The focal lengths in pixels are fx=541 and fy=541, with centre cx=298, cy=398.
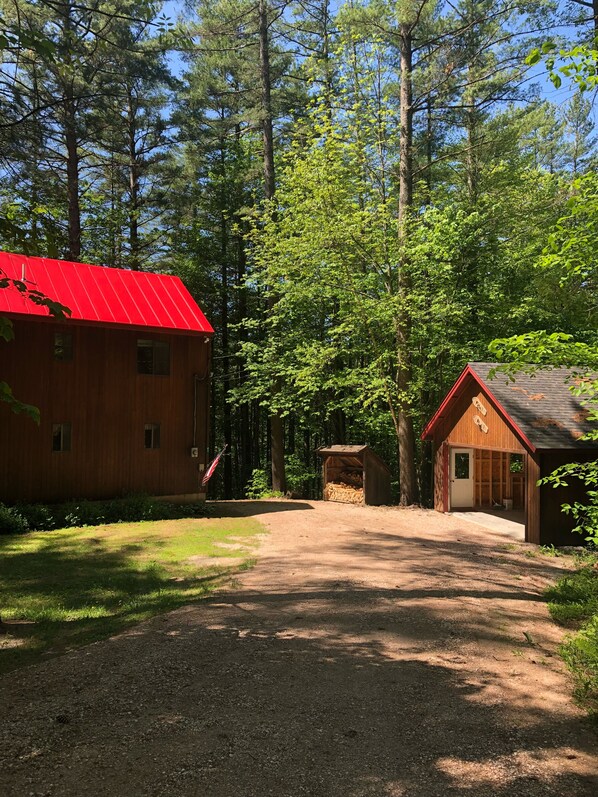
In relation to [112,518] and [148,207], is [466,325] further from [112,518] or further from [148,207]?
[148,207]

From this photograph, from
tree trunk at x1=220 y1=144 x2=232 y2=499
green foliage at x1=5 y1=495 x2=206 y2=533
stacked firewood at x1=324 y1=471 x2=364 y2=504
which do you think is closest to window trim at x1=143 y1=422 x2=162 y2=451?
green foliage at x1=5 y1=495 x2=206 y2=533

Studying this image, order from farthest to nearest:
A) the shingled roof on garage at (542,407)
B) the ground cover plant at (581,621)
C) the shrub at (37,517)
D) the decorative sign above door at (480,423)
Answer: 1. the decorative sign above door at (480,423)
2. the shrub at (37,517)
3. the shingled roof on garage at (542,407)
4. the ground cover plant at (581,621)

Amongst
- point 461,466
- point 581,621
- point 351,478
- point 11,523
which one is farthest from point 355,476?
point 581,621

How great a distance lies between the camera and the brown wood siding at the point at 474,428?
14.0 meters

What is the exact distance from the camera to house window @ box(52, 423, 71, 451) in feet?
50.8

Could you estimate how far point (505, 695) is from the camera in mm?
5035

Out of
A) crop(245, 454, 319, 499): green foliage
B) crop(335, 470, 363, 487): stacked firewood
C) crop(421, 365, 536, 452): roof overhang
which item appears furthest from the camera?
crop(245, 454, 319, 499): green foliage

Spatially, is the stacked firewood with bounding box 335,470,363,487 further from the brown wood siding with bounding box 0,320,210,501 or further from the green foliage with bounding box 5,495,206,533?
the green foliage with bounding box 5,495,206,533

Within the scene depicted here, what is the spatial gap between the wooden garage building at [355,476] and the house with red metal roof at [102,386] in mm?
5168

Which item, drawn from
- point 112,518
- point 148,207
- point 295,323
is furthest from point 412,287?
point 148,207

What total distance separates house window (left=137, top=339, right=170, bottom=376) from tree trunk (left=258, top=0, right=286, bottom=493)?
711cm

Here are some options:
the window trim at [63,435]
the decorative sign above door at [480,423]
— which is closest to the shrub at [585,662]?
the decorative sign above door at [480,423]

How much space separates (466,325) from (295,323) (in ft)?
27.6

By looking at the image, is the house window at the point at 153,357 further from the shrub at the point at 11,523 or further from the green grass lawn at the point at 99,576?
the shrub at the point at 11,523
